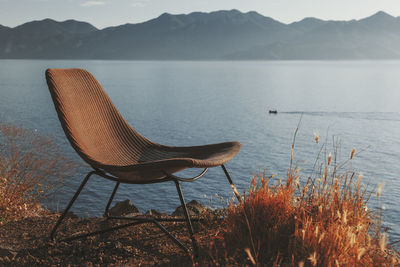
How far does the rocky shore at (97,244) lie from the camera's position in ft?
8.82

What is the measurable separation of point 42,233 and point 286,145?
2052cm

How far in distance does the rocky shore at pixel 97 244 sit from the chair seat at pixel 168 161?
0.52 metres

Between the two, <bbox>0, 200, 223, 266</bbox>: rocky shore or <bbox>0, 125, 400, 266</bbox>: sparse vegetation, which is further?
<bbox>0, 200, 223, 266</bbox>: rocky shore

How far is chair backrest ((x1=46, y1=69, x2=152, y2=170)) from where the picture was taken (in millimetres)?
2994

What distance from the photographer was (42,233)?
3283 millimetres

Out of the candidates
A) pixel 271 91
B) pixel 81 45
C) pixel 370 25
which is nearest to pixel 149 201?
pixel 271 91

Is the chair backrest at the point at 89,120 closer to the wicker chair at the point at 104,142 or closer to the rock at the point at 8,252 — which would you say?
the wicker chair at the point at 104,142

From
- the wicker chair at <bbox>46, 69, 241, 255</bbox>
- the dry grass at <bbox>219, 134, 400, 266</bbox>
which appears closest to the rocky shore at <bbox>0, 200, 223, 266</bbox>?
the wicker chair at <bbox>46, 69, 241, 255</bbox>

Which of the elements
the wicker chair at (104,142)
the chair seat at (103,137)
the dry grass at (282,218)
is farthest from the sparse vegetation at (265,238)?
the chair seat at (103,137)

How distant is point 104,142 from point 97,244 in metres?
0.85

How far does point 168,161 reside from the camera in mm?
2512

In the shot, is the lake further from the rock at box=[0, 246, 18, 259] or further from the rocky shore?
the rock at box=[0, 246, 18, 259]

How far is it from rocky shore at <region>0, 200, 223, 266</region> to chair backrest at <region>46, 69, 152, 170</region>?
609 mm

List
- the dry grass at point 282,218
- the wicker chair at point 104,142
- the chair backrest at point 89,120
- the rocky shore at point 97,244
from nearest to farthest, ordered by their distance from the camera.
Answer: the dry grass at point 282,218
the rocky shore at point 97,244
the wicker chair at point 104,142
the chair backrest at point 89,120
